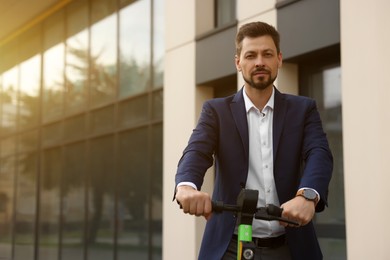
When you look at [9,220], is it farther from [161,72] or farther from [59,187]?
[161,72]

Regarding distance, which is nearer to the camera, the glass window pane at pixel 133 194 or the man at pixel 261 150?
the man at pixel 261 150

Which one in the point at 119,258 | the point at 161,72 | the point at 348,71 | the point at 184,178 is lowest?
the point at 119,258

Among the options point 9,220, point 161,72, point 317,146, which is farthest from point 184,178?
point 9,220

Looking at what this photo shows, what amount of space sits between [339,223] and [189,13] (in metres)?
4.20

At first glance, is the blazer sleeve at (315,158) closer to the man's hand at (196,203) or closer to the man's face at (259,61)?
the man's face at (259,61)

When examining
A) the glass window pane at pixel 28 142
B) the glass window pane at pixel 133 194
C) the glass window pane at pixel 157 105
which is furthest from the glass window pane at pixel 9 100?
the glass window pane at pixel 157 105

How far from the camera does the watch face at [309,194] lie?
9.25ft

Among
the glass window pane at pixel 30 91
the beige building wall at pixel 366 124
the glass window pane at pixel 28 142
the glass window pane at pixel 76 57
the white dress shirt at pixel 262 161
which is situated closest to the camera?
the white dress shirt at pixel 262 161

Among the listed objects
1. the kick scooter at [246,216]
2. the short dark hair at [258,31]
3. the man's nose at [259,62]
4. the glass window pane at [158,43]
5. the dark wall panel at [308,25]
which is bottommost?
the kick scooter at [246,216]

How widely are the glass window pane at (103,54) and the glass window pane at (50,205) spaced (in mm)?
2441

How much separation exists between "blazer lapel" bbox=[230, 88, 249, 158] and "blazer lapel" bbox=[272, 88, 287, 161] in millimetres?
128

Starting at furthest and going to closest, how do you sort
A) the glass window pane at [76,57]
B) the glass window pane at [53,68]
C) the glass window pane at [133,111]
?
the glass window pane at [53,68], the glass window pane at [76,57], the glass window pane at [133,111]

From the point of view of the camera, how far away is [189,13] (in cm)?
1077

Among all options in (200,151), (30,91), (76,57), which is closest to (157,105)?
(76,57)
